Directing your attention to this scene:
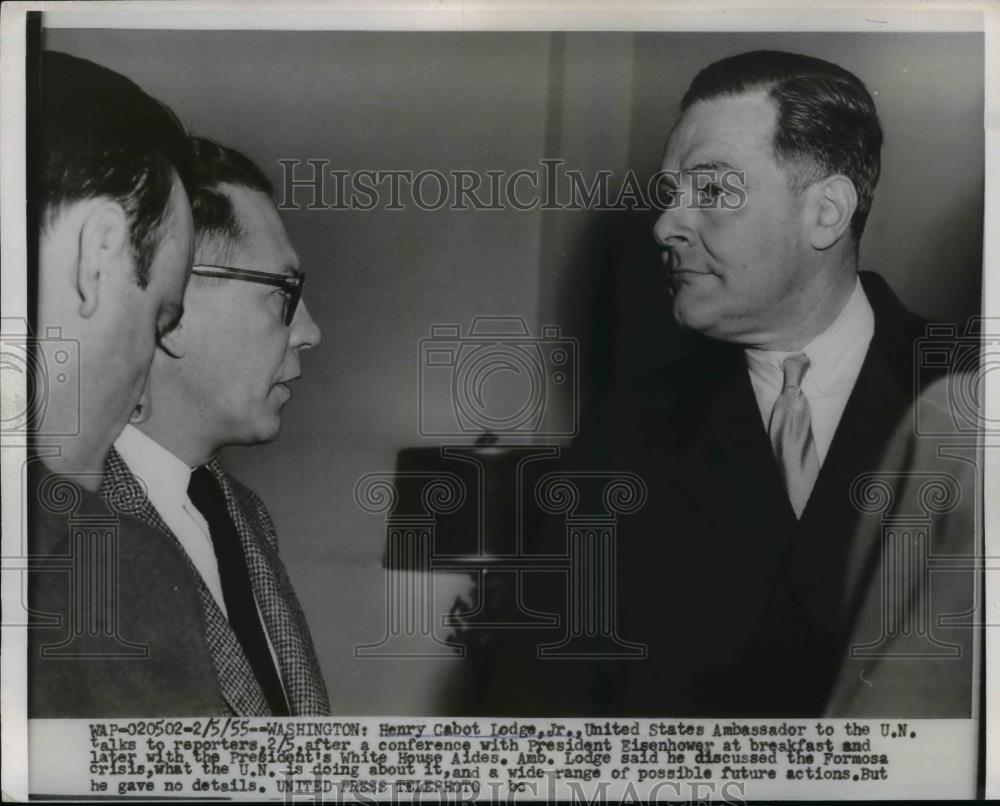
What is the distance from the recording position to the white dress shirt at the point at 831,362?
221 cm

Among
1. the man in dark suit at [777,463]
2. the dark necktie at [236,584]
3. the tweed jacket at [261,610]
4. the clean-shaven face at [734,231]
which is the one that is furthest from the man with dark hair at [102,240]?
the clean-shaven face at [734,231]

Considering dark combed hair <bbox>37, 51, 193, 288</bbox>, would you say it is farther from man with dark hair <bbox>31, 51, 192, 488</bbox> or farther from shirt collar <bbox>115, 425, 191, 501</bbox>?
shirt collar <bbox>115, 425, 191, 501</bbox>

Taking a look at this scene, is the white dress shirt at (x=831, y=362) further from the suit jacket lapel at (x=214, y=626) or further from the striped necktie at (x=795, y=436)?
the suit jacket lapel at (x=214, y=626)

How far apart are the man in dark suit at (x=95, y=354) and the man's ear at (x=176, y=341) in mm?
16

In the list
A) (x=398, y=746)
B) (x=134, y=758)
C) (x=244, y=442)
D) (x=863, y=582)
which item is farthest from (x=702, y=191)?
(x=134, y=758)

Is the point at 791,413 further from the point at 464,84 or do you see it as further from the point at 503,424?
the point at 464,84

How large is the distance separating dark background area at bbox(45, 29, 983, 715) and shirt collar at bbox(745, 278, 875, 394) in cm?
24

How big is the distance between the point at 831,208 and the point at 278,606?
1491 mm

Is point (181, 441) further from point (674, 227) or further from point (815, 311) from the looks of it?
point (815, 311)

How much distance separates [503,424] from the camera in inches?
85.7

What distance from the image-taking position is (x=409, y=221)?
2184 mm

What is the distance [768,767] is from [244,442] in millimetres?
1345

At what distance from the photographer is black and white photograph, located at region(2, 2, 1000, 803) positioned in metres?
2.15

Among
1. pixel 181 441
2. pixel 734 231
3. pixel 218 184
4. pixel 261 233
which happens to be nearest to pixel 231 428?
pixel 181 441
